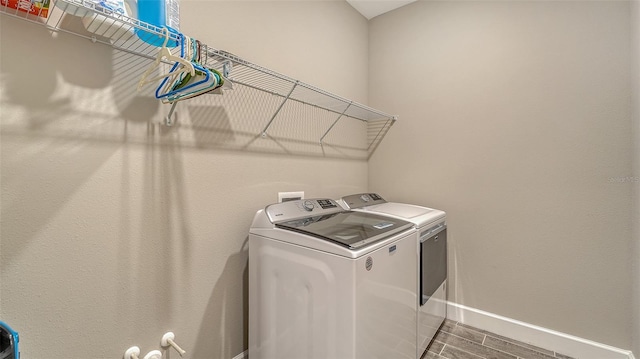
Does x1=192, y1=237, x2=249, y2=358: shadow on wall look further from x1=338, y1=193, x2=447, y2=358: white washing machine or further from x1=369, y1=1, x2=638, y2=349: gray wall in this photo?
x1=369, y1=1, x2=638, y2=349: gray wall

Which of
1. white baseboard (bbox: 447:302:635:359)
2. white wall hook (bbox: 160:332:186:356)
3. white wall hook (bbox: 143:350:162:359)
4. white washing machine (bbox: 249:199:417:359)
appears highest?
white washing machine (bbox: 249:199:417:359)

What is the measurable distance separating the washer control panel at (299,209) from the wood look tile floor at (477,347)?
1190 mm

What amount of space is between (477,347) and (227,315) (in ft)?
5.72

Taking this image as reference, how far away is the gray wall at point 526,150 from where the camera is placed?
66.2 inches

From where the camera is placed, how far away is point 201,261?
4.63ft

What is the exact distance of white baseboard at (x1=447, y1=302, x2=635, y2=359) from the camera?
171 centimetres

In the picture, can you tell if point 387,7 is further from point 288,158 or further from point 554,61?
point 288,158

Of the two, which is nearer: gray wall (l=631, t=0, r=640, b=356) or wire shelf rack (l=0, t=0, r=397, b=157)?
wire shelf rack (l=0, t=0, r=397, b=157)

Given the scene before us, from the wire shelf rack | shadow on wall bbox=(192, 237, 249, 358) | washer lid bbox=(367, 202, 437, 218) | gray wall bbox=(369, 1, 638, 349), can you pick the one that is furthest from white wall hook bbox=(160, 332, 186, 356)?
gray wall bbox=(369, 1, 638, 349)

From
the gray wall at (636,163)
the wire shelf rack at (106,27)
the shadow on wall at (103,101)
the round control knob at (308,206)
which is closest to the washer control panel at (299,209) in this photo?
the round control knob at (308,206)

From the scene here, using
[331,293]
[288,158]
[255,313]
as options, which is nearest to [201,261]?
[255,313]

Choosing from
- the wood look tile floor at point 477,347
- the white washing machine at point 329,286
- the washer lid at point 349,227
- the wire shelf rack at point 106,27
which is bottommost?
the wood look tile floor at point 477,347

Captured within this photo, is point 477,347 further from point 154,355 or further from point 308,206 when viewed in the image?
point 154,355

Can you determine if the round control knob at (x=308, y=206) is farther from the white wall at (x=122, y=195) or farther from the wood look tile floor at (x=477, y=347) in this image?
the wood look tile floor at (x=477, y=347)
